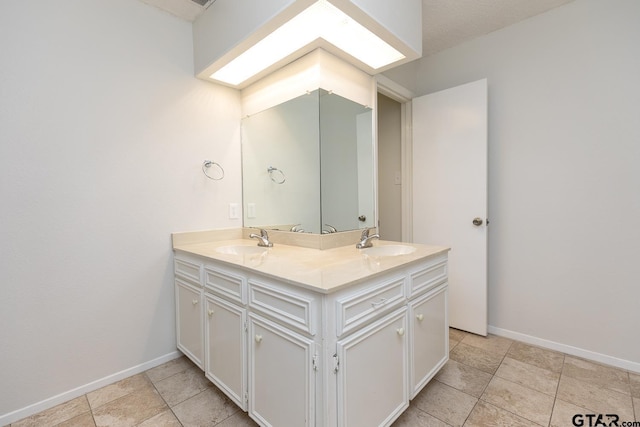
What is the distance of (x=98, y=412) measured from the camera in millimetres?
1460

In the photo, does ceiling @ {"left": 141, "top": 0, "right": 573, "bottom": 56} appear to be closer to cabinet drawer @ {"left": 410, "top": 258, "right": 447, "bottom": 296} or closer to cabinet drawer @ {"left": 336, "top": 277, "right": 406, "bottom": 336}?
cabinet drawer @ {"left": 410, "top": 258, "right": 447, "bottom": 296}

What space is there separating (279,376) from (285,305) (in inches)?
12.1

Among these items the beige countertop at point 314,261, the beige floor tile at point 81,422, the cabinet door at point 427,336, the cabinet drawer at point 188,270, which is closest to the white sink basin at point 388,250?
the beige countertop at point 314,261

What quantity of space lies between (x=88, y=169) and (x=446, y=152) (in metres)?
2.57

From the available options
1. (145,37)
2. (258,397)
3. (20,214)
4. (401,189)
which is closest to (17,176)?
(20,214)

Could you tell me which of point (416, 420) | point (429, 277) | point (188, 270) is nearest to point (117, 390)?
point (188, 270)

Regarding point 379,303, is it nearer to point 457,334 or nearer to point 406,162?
point 457,334

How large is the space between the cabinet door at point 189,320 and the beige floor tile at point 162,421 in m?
0.27

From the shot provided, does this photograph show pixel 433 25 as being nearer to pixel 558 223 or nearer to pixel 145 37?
pixel 558 223

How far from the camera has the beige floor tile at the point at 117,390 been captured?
5.09ft

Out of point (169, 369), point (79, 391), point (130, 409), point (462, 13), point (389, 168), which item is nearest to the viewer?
point (130, 409)

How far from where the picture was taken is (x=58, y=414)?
1455mm

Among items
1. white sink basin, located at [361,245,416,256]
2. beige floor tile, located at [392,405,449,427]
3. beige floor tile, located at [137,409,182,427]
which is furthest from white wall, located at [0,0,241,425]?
beige floor tile, located at [392,405,449,427]

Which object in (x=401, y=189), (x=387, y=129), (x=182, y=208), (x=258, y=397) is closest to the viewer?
(x=258, y=397)
